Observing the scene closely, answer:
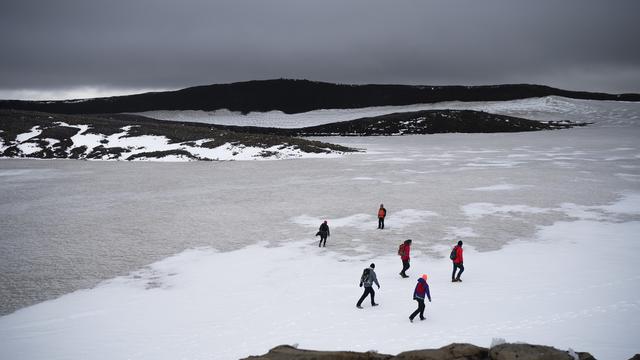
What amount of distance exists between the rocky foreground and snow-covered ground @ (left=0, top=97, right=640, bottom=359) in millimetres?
2205

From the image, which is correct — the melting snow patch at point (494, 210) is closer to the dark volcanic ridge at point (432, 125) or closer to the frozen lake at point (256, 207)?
the frozen lake at point (256, 207)

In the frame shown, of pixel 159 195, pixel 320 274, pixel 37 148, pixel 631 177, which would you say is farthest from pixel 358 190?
pixel 37 148

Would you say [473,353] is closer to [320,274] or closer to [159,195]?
[320,274]

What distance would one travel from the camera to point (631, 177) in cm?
3384

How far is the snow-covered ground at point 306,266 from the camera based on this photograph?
10.8 meters

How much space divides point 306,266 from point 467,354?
8.78m

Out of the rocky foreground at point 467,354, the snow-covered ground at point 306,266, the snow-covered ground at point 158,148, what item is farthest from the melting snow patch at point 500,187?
the snow-covered ground at point 158,148

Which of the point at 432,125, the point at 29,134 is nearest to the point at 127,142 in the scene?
the point at 29,134

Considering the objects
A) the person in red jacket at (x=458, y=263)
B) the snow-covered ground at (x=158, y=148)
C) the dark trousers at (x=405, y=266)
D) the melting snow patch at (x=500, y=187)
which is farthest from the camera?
the snow-covered ground at (x=158, y=148)

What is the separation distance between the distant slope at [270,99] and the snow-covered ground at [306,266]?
142463 mm

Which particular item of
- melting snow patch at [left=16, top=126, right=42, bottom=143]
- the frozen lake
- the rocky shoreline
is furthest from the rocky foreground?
melting snow patch at [left=16, top=126, right=42, bottom=143]

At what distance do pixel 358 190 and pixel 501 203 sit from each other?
939 cm

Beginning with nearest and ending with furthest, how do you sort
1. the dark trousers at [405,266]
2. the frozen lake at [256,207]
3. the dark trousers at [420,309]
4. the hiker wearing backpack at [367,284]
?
1. the dark trousers at [420,309]
2. the hiker wearing backpack at [367,284]
3. the dark trousers at [405,266]
4. the frozen lake at [256,207]

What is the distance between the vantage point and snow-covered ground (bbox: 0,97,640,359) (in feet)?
35.3
